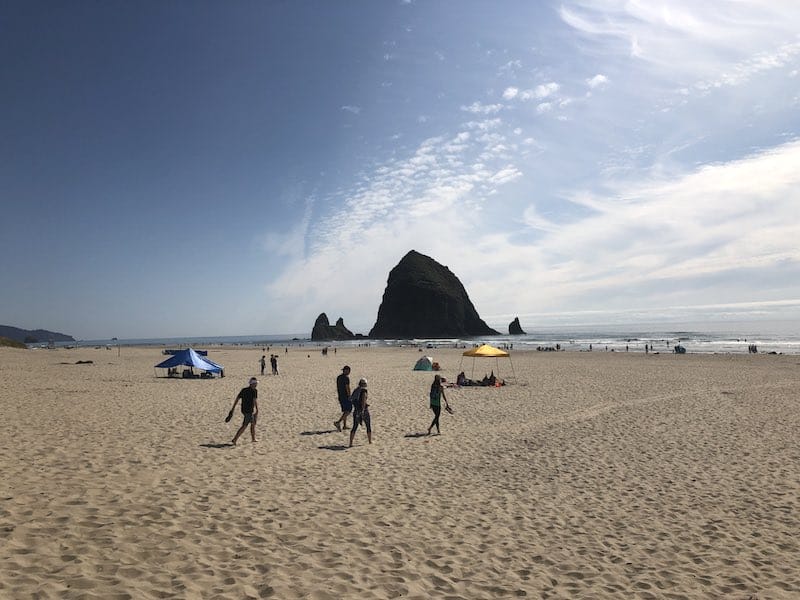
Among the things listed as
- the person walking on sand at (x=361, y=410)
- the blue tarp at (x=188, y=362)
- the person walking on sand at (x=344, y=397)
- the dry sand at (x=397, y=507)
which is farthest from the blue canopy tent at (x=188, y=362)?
→ the person walking on sand at (x=361, y=410)

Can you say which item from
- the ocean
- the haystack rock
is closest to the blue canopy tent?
the ocean

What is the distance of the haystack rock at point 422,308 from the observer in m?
149

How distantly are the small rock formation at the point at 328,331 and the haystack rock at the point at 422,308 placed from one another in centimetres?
1018

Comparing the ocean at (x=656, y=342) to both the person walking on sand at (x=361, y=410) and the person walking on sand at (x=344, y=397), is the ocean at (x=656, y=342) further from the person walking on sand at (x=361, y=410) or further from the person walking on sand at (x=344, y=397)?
the person walking on sand at (x=361, y=410)

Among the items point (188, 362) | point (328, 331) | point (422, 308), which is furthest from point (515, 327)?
point (188, 362)

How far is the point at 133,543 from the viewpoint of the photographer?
546cm

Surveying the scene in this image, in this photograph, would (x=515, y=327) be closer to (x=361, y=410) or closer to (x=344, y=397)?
(x=344, y=397)

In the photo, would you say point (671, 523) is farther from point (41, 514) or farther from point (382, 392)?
point (382, 392)

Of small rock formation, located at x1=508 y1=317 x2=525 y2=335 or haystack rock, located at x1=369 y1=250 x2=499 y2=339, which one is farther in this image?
small rock formation, located at x1=508 y1=317 x2=525 y2=335

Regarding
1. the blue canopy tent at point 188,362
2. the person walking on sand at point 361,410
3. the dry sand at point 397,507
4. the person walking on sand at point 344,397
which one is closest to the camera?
the dry sand at point 397,507

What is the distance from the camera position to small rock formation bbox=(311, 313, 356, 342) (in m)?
151

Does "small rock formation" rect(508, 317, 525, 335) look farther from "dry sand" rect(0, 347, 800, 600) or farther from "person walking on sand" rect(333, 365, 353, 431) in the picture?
"person walking on sand" rect(333, 365, 353, 431)

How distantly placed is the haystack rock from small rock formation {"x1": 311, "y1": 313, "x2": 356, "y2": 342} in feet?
33.4

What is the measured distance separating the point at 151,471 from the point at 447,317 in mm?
142987
